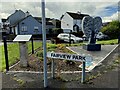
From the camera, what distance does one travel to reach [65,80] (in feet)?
20.0

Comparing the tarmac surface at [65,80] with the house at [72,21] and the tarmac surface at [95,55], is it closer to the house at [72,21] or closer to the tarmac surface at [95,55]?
the tarmac surface at [95,55]

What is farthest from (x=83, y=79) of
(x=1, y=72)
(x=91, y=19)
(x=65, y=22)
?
(x=65, y=22)

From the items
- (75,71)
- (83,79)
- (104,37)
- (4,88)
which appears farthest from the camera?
(104,37)

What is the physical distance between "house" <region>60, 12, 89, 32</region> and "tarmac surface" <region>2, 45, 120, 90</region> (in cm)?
4078

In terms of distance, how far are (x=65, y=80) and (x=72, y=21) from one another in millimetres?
42103

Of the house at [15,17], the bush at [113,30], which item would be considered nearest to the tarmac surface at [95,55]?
the bush at [113,30]

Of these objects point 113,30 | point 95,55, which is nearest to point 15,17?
point 113,30

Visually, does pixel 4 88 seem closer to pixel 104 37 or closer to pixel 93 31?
pixel 93 31

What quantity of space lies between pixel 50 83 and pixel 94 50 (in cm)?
895

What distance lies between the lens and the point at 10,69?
7734 mm

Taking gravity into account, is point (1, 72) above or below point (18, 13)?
below

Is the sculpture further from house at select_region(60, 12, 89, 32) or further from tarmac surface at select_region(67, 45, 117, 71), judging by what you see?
house at select_region(60, 12, 89, 32)

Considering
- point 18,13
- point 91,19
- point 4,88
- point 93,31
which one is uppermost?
point 18,13

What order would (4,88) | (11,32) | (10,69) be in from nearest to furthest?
(4,88), (10,69), (11,32)
